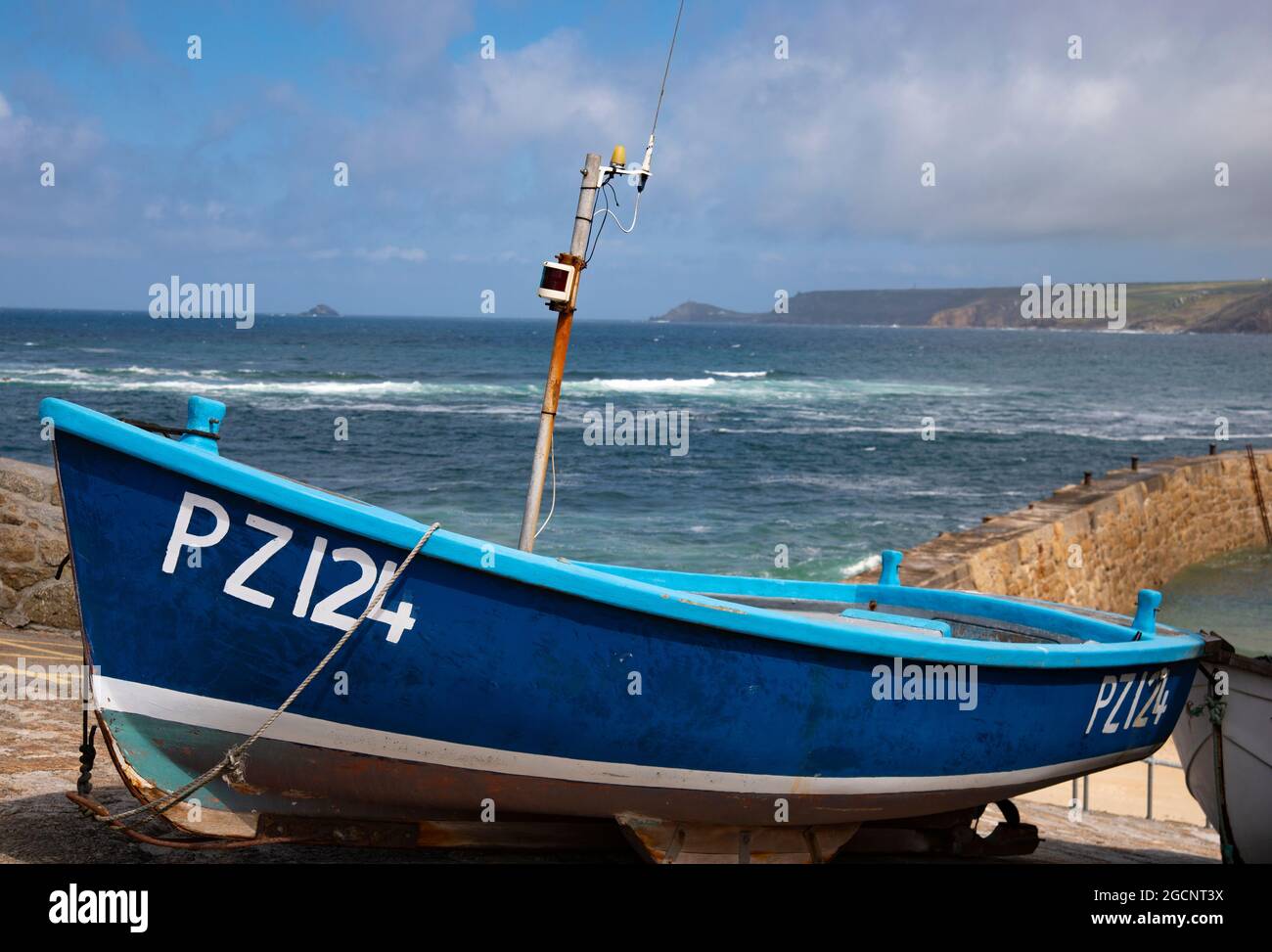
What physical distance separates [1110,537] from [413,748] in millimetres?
17384

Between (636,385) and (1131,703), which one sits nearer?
(1131,703)

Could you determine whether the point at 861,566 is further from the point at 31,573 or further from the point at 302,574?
the point at 302,574

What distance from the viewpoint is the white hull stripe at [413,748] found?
4.39 m

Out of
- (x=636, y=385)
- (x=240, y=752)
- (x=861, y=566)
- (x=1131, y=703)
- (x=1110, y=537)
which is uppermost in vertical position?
(x=636, y=385)

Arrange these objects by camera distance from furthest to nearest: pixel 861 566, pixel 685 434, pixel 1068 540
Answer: pixel 685 434
pixel 861 566
pixel 1068 540

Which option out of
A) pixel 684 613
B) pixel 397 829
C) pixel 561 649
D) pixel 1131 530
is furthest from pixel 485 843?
pixel 1131 530

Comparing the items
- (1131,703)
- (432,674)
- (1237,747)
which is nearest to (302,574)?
(432,674)

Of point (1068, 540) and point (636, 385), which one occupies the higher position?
point (636, 385)

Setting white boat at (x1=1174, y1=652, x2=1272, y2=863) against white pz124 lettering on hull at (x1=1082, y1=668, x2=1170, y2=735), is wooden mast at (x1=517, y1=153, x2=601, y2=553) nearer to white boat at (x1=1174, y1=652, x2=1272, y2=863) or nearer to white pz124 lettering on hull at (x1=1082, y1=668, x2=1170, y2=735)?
white pz124 lettering on hull at (x1=1082, y1=668, x2=1170, y2=735)

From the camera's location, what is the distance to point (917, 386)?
236 ft

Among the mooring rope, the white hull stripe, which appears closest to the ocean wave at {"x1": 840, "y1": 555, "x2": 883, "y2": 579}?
the white hull stripe

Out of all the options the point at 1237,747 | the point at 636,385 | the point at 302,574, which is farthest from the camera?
the point at 636,385

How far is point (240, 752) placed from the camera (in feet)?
14.4
